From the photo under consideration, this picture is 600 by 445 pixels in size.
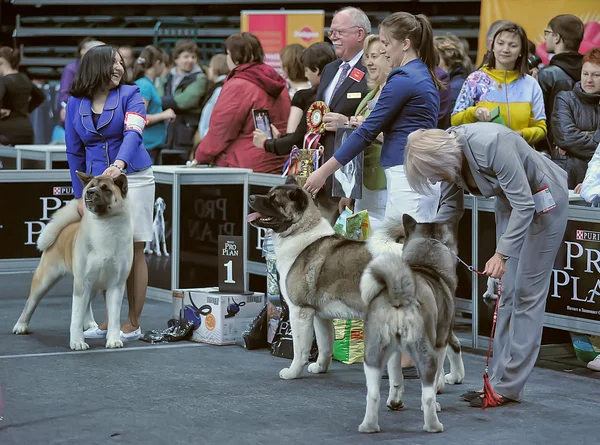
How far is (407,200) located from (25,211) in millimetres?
3992

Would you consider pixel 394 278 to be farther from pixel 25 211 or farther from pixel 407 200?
pixel 25 211

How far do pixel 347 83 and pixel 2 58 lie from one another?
252 inches

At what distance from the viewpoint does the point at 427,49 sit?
216 inches

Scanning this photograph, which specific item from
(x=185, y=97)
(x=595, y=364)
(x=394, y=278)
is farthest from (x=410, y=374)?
(x=185, y=97)

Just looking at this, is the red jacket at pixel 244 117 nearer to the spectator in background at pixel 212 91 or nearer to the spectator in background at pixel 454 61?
the spectator in background at pixel 454 61

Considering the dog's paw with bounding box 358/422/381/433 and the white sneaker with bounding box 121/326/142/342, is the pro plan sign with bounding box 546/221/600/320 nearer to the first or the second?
the dog's paw with bounding box 358/422/381/433

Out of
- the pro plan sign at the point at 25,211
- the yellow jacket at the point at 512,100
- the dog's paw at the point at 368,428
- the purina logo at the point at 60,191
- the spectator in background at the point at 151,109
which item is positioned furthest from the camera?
the spectator in background at the point at 151,109

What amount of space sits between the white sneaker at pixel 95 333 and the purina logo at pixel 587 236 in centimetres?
299

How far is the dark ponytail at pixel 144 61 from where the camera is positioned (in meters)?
10.5

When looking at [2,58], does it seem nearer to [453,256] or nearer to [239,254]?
[239,254]

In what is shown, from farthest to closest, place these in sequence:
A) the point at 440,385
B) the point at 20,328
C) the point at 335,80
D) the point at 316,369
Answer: the point at 20,328 → the point at 335,80 → the point at 316,369 → the point at 440,385

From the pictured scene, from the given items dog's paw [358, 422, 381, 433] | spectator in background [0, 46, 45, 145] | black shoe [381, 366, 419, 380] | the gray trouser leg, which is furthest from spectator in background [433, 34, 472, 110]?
spectator in background [0, 46, 45, 145]

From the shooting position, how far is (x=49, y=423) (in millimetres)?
4504

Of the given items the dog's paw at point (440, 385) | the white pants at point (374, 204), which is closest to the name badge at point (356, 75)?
the white pants at point (374, 204)
